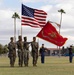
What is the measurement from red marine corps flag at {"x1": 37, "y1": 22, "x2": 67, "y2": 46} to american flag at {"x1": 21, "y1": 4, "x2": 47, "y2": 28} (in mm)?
1351

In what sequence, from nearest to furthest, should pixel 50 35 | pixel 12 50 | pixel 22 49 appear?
pixel 22 49 < pixel 12 50 < pixel 50 35

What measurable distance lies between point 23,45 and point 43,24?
290cm

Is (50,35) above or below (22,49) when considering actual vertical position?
above

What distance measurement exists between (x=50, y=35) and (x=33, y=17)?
2836mm

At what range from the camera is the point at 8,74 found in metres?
20.3

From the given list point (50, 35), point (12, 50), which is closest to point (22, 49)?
point (12, 50)

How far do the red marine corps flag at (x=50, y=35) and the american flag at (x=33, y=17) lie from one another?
4.43ft

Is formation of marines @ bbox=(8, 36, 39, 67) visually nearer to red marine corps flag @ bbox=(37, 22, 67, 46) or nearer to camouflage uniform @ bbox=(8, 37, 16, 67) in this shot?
camouflage uniform @ bbox=(8, 37, 16, 67)

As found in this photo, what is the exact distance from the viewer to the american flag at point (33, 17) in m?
29.6

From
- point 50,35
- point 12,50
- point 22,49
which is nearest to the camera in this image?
point 22,49

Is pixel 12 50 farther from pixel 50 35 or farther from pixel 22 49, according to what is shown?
pixel 50 35

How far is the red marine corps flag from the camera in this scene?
3167cm

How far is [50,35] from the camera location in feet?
107

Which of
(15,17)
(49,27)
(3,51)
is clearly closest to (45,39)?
(49,27)
